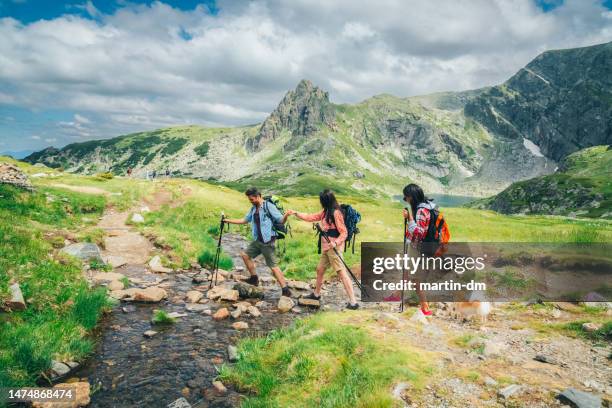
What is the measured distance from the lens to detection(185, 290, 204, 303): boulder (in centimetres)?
1493

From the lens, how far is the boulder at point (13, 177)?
979 inches

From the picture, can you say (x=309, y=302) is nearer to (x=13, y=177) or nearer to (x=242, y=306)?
(x=242, y=306)

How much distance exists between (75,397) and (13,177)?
76.9ft

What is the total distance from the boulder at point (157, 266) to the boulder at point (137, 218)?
9.21 metres

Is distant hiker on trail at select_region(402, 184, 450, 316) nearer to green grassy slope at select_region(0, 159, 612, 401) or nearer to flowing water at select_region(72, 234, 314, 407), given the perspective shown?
green grassy slope at select_region(0, 159, 612, 401)

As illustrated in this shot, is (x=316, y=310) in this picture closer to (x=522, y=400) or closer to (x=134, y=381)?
(x=134, y=381)

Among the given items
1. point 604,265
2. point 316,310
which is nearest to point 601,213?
point 604,265

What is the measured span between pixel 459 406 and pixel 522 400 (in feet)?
3.57

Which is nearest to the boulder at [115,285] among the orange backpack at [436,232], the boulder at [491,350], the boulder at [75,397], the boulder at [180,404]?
the boulder at [75,397]

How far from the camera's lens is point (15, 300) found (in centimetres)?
1040

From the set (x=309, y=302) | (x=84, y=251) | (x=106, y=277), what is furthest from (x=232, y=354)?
→ (x=84, y=251)

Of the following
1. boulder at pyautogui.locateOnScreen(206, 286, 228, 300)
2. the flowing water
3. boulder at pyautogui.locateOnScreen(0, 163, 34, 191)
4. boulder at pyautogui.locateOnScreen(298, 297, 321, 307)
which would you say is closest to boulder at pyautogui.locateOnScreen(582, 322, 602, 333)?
boulder at pyautogui.locateOnScreen(298, 297, 321, 307)

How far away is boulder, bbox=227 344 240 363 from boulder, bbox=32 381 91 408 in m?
3.39

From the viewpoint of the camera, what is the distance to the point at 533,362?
27.2 ft
